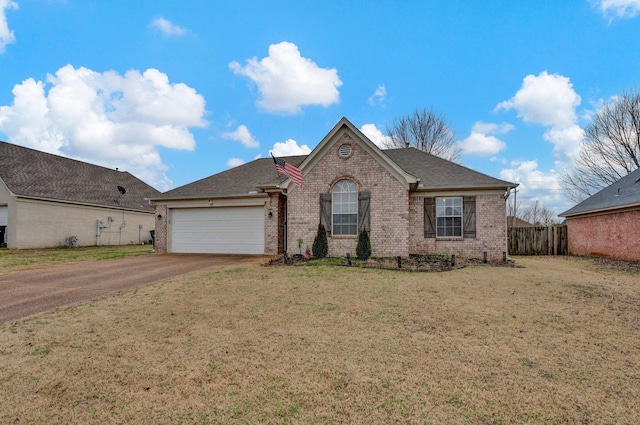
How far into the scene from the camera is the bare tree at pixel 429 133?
2897 cm

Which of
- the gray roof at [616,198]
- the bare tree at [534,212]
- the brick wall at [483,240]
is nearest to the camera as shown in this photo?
the brick wall at [483,240]

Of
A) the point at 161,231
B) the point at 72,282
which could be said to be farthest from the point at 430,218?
the point at 161,231

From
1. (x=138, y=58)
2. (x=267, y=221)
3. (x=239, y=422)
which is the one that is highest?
(x=138, y=58)

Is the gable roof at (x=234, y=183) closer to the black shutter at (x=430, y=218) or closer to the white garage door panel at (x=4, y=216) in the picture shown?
the black shutter at (x=430, y=218)

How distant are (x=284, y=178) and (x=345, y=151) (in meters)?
3.10

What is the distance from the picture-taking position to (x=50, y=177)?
1909 centimetres

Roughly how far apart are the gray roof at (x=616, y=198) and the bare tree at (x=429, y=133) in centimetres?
1292

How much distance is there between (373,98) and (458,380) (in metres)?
18.8

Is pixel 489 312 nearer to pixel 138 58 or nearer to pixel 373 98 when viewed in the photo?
pixel 138 58

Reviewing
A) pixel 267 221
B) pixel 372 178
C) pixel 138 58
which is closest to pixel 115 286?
pixel 267 221

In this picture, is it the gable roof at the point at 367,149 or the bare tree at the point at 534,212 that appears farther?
the bare tree at the point at 534,212

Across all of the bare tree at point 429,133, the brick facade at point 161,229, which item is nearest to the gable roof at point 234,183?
the brick facade at point 161,229

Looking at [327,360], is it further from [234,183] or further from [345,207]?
[234,183]

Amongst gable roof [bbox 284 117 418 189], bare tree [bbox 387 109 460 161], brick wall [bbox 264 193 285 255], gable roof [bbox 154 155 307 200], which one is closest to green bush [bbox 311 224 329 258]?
gable roof [bbox 284 117 418 189]
